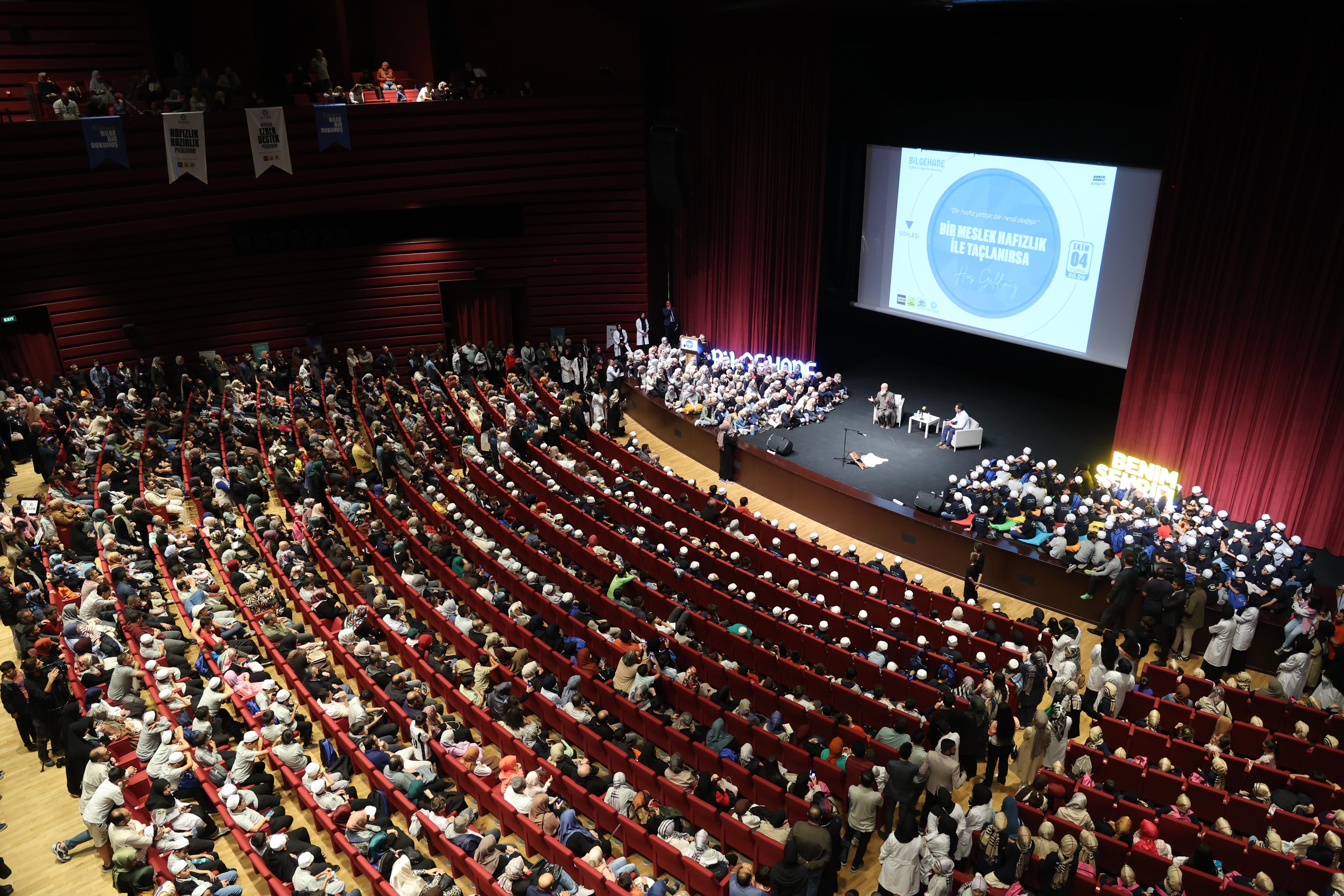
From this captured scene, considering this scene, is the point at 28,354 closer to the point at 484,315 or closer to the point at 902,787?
the point at 484,315

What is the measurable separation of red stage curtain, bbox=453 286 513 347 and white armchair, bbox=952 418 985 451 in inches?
480

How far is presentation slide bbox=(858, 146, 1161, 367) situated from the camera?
15523mm

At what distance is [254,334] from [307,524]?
10129 mm

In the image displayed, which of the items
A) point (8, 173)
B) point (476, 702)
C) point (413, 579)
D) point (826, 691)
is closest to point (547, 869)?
point (476, 702)

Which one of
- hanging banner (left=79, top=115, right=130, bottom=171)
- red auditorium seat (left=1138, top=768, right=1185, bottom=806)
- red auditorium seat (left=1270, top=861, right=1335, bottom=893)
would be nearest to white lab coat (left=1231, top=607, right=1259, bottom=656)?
red auditorium seat (left=1138, top=768, right=1185, bottom=806)

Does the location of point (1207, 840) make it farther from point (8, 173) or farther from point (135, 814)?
point (8, 173)

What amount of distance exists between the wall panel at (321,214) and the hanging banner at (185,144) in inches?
10.7

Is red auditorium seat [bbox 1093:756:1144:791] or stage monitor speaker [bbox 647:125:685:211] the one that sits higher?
stage monitor speaker [bbox 647:125:685:211]

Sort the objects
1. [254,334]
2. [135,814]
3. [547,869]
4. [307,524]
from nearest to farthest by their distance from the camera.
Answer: [547,869], [135,814], [307,524], [254,334]

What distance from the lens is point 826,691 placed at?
1019 cm

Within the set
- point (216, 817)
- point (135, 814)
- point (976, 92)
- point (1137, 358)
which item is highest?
point (976, 92)

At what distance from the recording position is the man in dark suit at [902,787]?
846cm

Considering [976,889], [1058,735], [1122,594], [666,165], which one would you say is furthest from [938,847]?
[666,165]

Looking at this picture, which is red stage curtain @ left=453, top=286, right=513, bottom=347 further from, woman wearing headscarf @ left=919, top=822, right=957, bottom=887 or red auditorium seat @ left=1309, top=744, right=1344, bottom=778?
red auditorium seat @ left=1309, top=744, right=1344, bottom=778
